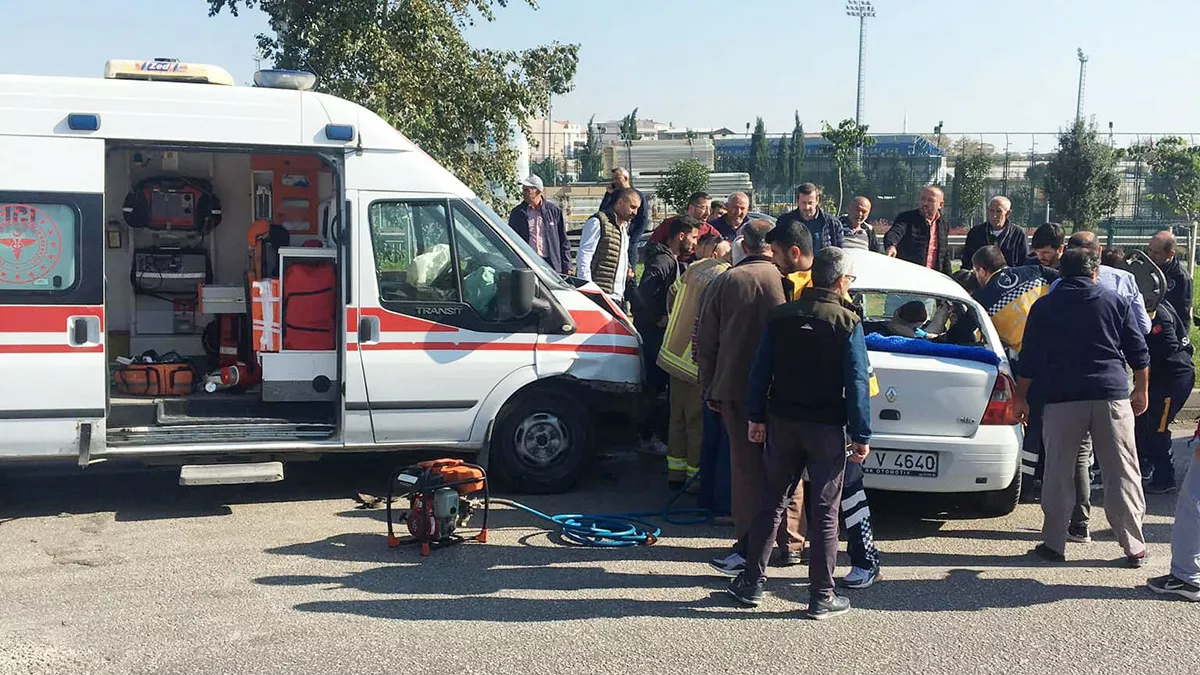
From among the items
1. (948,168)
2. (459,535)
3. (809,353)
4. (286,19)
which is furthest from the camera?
(948,168)

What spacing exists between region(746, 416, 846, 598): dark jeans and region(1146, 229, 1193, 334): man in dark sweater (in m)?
4.59

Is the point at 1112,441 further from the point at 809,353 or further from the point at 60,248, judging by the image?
the point at 60,248

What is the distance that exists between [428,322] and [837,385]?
2.98 meters

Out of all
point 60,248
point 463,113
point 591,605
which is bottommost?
point 591,605

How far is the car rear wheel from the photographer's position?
7.19 meters

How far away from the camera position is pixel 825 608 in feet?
17.9

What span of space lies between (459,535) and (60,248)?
9.59 ft

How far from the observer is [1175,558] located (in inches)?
229

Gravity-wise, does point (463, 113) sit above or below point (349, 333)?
above

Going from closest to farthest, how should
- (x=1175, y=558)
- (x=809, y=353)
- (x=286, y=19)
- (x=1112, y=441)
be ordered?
(x=809, y=353) → (x=1175, y=558) → (x=1112, y=441) → (x=286, y=19)

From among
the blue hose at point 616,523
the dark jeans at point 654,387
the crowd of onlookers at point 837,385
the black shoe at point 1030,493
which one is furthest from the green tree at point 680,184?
the blue hose at point 616,523

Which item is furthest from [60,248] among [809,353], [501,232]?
[809,353]

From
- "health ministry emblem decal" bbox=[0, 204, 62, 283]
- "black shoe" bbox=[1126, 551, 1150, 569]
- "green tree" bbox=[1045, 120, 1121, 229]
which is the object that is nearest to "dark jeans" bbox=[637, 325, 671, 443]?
"black shoe" bbox=[1126, 551, 1150, 569]

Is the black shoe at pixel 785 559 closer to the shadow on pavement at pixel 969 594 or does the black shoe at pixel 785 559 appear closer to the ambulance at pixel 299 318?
the shadow on pavement at pixel 969 594
